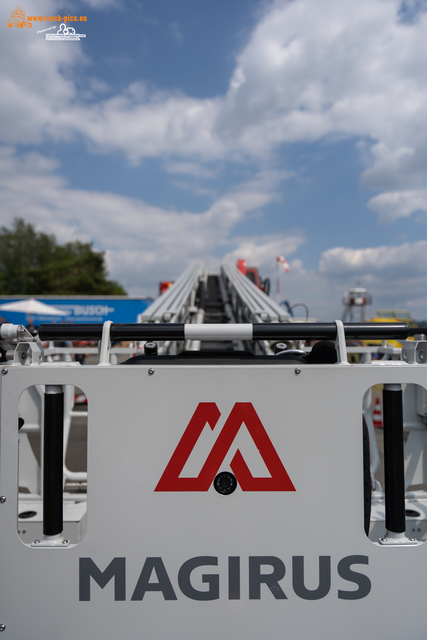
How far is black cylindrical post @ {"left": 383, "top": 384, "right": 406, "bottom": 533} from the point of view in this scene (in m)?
1.46

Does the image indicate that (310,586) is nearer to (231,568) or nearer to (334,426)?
(231,568)

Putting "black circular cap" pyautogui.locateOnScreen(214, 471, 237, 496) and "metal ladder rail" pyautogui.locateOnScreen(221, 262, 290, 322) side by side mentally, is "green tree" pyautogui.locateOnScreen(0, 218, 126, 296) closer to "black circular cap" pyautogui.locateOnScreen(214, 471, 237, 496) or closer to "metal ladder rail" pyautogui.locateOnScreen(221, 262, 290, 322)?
"metal ladder rail" pyautogui.locateOnScreen(221, 262, 290, 322)

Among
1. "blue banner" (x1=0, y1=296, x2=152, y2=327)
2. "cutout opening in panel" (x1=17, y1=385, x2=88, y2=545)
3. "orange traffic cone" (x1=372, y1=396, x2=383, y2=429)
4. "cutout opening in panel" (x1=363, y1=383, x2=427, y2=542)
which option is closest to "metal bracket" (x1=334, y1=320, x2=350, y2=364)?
"cutout opening in panel" (x1=363, y1=383, x2=427, y2=542)

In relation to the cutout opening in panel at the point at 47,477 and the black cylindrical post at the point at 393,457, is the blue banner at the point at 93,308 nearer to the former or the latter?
the cutout opening in panel at the point at 47,477

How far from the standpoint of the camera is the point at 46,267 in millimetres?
57812

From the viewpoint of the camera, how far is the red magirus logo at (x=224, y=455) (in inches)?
54.1

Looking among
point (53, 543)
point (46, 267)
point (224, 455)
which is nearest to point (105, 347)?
point (224, 455)

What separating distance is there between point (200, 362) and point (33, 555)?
0.84m

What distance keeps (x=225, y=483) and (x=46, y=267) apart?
6148 cm

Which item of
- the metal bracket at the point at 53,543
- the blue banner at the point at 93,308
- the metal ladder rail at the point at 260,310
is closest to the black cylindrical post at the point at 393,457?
the metal bracket at the point at 53,543

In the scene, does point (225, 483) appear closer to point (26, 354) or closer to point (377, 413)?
point (26, 354)

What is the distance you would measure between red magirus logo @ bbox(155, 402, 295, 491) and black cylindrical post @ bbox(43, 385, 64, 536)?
14.4 inches

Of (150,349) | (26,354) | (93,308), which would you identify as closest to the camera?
(26,354)

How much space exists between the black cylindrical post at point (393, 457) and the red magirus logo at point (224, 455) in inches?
14.8
